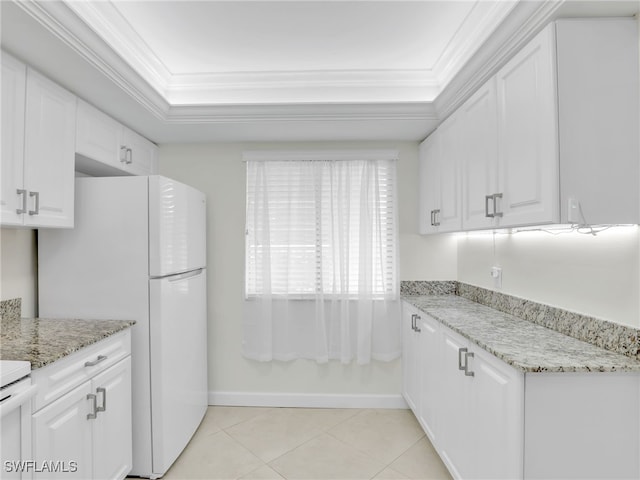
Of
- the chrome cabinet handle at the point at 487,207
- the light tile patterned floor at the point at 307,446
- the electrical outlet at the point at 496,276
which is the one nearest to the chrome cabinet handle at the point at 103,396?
the light tile patterned floor at the point at 307,446

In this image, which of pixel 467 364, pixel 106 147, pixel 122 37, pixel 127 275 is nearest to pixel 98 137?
pixel 106 147

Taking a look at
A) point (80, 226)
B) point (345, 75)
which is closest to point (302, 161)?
point (345, 75)

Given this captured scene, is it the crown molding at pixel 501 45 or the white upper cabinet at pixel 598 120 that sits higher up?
the crown molding at pixel 501 45

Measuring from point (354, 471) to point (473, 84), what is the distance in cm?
244

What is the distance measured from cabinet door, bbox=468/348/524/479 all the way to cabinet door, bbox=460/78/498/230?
75 centimetres

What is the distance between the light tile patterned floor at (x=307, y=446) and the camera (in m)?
2.15

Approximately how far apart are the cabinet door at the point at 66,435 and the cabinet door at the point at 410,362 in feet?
6.65

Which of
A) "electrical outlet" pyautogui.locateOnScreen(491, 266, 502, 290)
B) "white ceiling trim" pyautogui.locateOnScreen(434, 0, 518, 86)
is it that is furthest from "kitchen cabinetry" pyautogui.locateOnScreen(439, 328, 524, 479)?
"white ceiling trim" pyautogui.locateOnScreen(434, 0, 518, 86)

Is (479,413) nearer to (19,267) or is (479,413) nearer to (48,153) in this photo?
(48,153)

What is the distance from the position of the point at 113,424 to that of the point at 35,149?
145 centimetres

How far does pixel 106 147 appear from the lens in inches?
88.4

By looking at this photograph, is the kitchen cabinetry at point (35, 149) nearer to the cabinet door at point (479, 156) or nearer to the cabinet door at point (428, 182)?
the cabinet door at point (479, 156)

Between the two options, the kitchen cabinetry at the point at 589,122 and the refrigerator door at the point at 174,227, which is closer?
the kitchen cabinetry at the point at 589,122

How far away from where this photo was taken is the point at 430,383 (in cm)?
225
